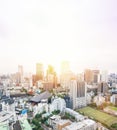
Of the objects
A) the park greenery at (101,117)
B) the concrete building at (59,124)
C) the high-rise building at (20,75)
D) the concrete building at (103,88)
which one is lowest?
the park greenery at (101,117)

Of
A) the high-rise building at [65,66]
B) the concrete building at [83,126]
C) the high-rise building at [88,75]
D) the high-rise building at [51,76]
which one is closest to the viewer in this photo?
the concrete building at [83,126]

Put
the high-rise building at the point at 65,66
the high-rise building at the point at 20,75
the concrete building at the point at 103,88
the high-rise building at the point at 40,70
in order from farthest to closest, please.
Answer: the high-rise building at the point at 40,70 → the high-rise building at the point at 20,75 → the high-rise building at the point at 65,66 → the concrete building at the point at 103,88

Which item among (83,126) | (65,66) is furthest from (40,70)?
(83,126)

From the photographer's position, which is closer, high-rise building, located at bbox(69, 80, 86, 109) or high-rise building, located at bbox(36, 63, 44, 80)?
high-rise building, located at bbox(69, 80, 86, 109)

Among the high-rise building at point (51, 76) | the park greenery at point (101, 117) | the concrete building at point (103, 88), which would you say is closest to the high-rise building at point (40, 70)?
the high-rise building at point (51, 76)

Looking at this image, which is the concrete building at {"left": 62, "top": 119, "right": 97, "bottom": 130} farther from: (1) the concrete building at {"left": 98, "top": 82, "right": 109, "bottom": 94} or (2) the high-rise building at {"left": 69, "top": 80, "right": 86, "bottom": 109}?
(1) the concrete building at {"left": 98, "top": 82, "right": 109, "bottom": 94}

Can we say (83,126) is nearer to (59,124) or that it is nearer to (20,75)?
(59,124)

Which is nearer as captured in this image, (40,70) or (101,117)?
(101,117)

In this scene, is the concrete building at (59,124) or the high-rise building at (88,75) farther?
the high-rise building at (88,75)

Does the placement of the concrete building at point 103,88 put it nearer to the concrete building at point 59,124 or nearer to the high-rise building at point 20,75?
the concrete building at point 59,124

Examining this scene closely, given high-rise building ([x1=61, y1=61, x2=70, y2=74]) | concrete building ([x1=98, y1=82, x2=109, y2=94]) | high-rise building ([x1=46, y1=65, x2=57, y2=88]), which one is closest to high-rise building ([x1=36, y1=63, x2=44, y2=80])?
high-rise building ([x1=46, y1=65, x2=57, y2=88])

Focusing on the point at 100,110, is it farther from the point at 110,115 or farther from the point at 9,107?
the point at 9,107
